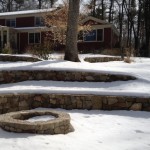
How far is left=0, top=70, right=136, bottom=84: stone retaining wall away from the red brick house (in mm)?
17105

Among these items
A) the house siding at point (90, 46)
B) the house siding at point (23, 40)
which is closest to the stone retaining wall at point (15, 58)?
the house siding at point (90, 46)

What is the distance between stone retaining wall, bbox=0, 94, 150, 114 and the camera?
24.8 ft

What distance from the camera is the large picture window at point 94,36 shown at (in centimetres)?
2752

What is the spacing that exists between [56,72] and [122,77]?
206cm

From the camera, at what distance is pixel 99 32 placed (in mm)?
27688

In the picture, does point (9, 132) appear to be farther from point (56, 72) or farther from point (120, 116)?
point (56, 72)

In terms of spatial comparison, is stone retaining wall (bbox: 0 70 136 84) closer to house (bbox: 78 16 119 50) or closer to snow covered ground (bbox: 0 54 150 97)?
snow covered ground (bbox: 0 54 150 97)

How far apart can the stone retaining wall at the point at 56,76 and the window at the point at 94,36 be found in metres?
18.2

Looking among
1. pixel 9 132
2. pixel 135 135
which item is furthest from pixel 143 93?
pixel 9 132

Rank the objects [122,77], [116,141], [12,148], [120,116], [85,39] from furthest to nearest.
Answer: [85,39] → [122,77] → [120,116] → [116,141] → [12,148]

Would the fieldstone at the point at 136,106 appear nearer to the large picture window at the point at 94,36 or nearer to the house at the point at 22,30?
the large picture window at the point at 94,36

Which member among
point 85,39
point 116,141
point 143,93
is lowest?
point 116,141

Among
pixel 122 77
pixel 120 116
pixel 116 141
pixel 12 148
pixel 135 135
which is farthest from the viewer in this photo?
pixel 122 77

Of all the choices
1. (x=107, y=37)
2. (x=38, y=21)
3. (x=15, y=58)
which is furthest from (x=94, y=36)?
(x=15, y=58)
